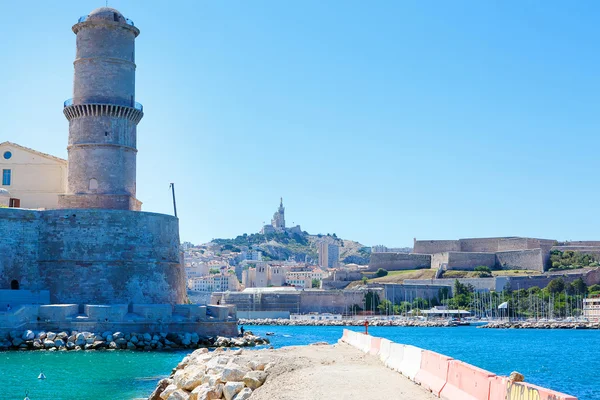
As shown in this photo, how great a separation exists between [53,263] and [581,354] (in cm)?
1899

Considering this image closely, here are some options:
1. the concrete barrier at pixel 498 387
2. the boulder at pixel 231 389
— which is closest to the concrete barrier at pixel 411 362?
the boulder at pixel 231 389

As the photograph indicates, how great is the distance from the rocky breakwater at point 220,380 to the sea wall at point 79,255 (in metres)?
15.5

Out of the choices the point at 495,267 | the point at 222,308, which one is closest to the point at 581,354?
the point at 222,308

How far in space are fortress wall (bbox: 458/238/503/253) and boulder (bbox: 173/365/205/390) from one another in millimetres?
68942

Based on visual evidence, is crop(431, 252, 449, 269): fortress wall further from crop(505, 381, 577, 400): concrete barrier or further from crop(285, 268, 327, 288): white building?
crop(505, 381, 577, 400): concrete barrier

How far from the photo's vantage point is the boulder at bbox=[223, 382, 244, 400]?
11.2 meters

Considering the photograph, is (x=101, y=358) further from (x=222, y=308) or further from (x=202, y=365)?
(x=202, y=365)

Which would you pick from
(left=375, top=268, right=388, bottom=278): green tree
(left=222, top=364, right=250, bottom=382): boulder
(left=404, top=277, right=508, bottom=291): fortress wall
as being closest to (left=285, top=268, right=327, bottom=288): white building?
(left=375, top=268, right=388, bottom=278): green tree

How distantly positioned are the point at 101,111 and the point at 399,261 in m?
54.9

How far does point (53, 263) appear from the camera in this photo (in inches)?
1143

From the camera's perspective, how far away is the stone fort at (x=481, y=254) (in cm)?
7588

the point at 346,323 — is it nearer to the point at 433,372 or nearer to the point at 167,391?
the point at 167,391

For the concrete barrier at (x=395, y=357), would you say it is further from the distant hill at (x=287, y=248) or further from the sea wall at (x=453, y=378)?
the distant hill at (x=287, y=248)

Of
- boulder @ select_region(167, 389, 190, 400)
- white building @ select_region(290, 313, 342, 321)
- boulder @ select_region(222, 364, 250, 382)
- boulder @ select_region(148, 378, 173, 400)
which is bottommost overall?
white building @ select_region(290, 313, 342, 321)
